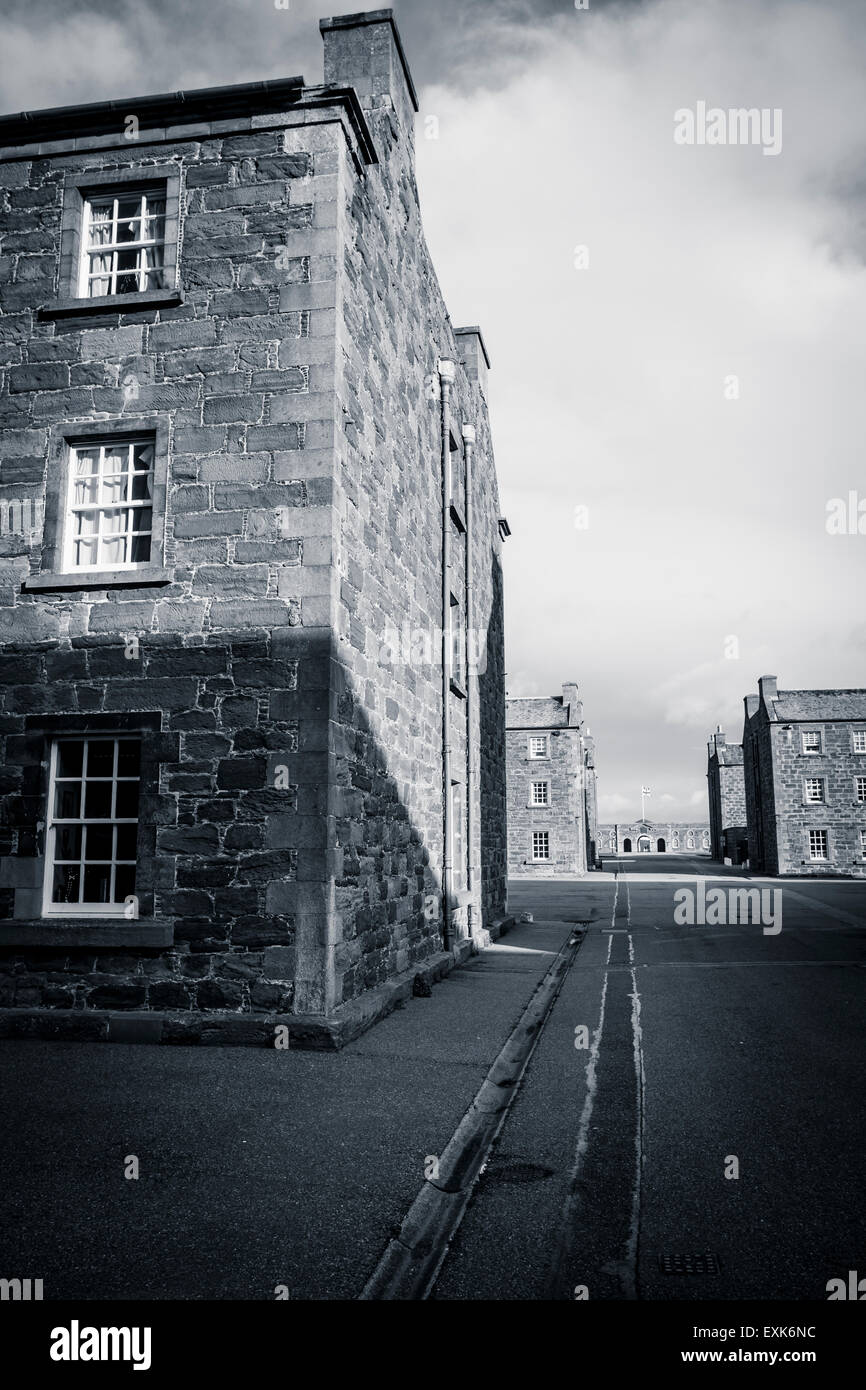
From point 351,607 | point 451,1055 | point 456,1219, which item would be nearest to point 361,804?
point 351,607

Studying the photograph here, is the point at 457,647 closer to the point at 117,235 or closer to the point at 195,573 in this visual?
the point at 195,573

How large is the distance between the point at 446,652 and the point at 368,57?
763 cm

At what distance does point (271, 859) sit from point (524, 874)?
131 feet

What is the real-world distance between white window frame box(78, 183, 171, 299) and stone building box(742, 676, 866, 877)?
4148cm

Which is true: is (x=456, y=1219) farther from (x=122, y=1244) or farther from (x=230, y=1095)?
(x=230, y=1095)

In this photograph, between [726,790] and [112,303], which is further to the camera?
[726,790]

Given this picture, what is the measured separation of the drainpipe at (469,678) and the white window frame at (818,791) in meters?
33.8

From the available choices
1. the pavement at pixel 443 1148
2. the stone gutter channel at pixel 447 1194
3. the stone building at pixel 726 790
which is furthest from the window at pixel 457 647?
the stone building at pixel 726 790

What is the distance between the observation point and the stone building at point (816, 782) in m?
44.5

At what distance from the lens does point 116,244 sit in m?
9.34

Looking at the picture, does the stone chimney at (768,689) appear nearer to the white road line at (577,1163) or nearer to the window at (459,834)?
the window at (459,834)

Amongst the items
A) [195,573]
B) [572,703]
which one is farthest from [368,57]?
[572,703]

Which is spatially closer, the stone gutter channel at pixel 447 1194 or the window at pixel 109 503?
the stone gutter channel at pixel 447 1194
